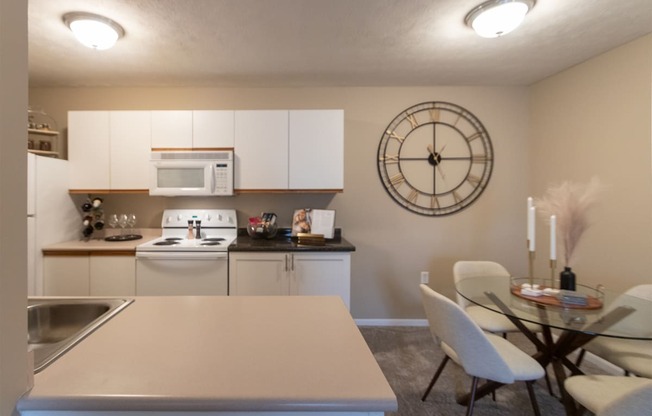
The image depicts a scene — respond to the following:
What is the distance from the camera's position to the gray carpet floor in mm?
1880

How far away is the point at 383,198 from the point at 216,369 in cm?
251

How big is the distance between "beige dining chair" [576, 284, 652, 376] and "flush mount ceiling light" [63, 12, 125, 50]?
10.4 feet

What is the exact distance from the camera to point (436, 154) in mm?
3061

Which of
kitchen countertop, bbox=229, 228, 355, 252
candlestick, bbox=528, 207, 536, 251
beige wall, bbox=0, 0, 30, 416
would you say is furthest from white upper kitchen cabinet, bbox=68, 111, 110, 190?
candlestick, bbox=528, 207, 536, 251

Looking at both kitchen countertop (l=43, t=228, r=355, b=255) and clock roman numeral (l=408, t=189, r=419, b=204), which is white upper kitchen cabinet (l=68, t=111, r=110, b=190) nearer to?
kitchen countertop (l=43, t=228, r=355, b=255)

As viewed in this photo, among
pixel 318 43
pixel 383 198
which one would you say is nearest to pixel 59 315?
pixel 318 43

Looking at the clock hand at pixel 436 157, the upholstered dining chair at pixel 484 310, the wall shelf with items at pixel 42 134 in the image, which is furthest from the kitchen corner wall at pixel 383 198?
the upholstered dining chair at pixel 484 310

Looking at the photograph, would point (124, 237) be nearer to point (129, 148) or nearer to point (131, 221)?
point (131, 221)

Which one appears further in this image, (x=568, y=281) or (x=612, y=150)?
(x=612, y=150)

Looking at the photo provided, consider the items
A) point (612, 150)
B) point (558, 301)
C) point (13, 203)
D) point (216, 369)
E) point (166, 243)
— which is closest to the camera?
point (13, 203)

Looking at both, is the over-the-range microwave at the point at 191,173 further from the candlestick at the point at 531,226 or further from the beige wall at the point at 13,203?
the candlestick at the point at 531,226

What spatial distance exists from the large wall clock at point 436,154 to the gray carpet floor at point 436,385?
53.9 inches

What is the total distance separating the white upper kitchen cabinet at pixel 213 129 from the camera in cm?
275

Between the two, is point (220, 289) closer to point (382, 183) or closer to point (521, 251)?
point (382, 183)
